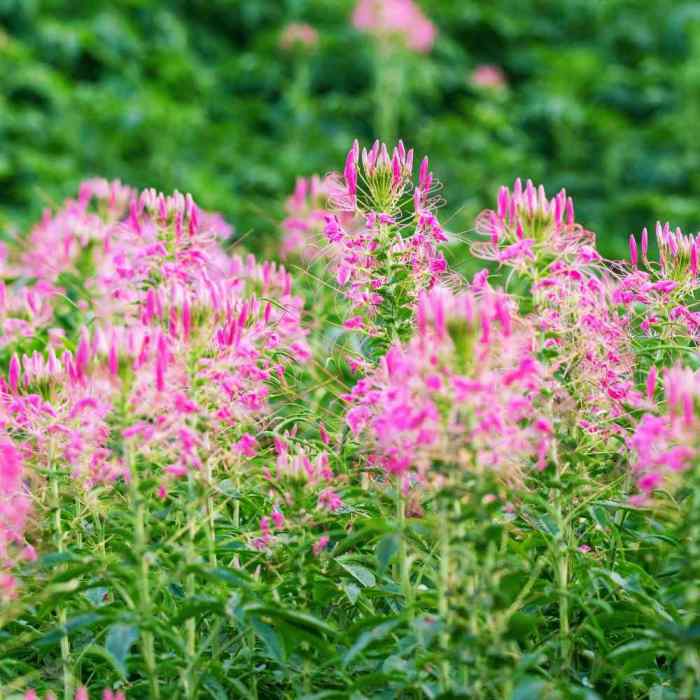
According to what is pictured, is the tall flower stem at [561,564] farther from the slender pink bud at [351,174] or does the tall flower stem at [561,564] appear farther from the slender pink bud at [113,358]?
the slender pink bud at [113,358]

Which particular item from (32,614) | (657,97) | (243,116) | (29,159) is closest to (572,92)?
(657,97)

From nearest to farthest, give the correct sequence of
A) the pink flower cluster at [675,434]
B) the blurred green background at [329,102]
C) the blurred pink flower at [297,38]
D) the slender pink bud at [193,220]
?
the pink flower cluster at [675,434] < the slender pink bud at [193,220] < the blurred green background at [329,102] < the blurred pink flower at [297,38]

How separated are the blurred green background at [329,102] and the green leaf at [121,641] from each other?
16.9ft

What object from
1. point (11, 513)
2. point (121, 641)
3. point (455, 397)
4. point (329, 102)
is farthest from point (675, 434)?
point (329, 102)

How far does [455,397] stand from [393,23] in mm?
6448

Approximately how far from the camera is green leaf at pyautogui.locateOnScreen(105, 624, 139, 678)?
7.09 ft

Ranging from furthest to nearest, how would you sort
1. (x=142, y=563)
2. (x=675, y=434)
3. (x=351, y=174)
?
(x=351, y=174)
(x=142, y=563)
(x=675, y=434)

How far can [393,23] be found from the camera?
814cm

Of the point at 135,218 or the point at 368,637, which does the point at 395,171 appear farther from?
the point at 368,637

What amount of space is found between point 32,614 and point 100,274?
138 centimetres

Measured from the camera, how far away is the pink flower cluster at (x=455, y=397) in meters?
2.09

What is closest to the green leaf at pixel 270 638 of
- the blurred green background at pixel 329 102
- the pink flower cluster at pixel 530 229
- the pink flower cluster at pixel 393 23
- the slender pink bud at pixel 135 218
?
the pink flower cluster at pixel 530 229

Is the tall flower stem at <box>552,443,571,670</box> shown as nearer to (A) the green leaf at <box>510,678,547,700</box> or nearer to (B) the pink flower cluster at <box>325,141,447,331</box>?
(A) the green leaf at <box>510,678,547,700</box>

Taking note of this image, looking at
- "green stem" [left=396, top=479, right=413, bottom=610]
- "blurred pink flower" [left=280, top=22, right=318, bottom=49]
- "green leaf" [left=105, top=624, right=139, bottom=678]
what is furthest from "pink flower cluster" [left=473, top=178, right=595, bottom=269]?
"blurred pink flower" [left=280, top=22, right=318, bottom=49]
